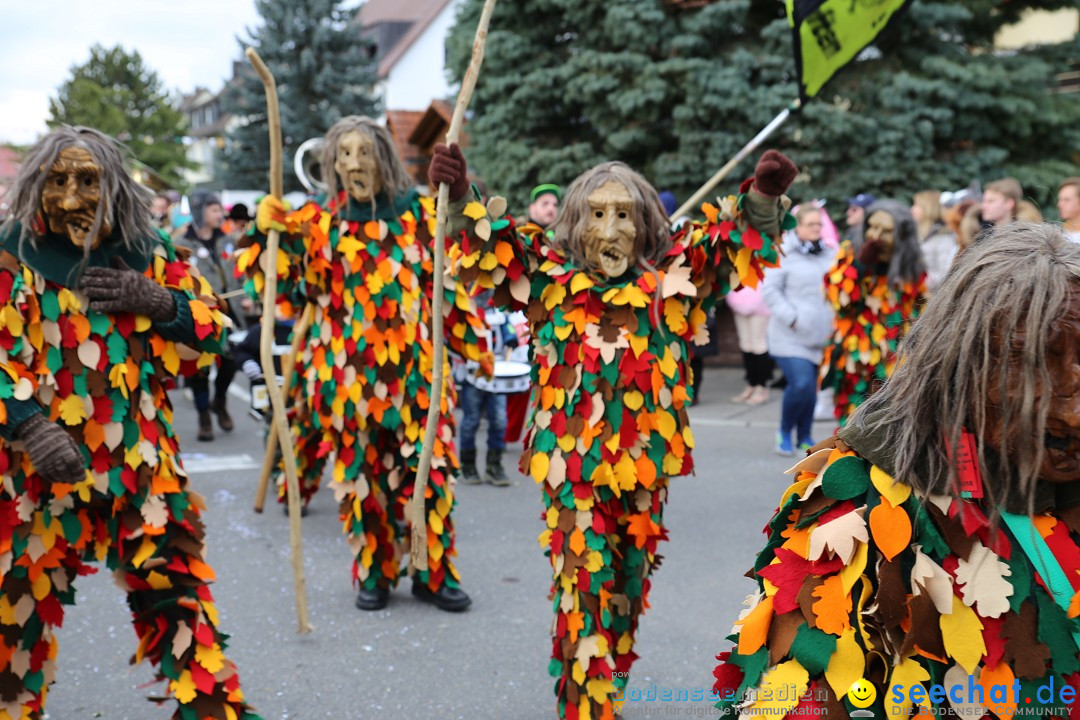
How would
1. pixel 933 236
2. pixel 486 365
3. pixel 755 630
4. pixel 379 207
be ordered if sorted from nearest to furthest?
pixel 755 630 < pixel 379 207 < pixel 486 365 < pixel 933 236

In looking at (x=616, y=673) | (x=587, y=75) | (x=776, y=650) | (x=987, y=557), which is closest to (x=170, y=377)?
(x=616, y=673)

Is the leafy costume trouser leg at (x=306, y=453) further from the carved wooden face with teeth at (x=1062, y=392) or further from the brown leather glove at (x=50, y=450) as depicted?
the carved wooden face with teeth at (x=1062, y=392)

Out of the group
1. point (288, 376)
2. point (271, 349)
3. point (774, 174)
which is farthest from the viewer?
point (288, 376)

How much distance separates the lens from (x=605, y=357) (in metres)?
3.02

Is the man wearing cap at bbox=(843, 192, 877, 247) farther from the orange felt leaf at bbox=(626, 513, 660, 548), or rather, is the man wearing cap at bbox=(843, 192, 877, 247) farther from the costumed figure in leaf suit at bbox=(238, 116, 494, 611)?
the orange felt leaf at bbox=(626, 513, 660, 548)

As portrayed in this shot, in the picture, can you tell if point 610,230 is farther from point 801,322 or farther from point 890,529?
point 801,322

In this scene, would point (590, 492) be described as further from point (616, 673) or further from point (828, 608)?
point (828, 608)

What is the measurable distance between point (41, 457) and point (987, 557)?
→ 2239mm

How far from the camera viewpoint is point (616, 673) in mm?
3125

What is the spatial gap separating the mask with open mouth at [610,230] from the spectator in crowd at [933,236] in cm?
467

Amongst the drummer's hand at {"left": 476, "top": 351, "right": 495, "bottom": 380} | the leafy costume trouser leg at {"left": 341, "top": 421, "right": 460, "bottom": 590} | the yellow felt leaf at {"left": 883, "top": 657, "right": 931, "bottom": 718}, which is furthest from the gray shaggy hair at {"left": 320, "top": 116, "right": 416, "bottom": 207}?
the yellow felt leaf at {"left": 883, "top": 657, "right": 931, "bottom": 718}

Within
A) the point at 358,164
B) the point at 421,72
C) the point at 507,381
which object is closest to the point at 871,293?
the point at 507,381

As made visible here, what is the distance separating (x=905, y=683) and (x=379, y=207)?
316 cm

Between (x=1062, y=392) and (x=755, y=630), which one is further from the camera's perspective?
(x=755, y=630)
